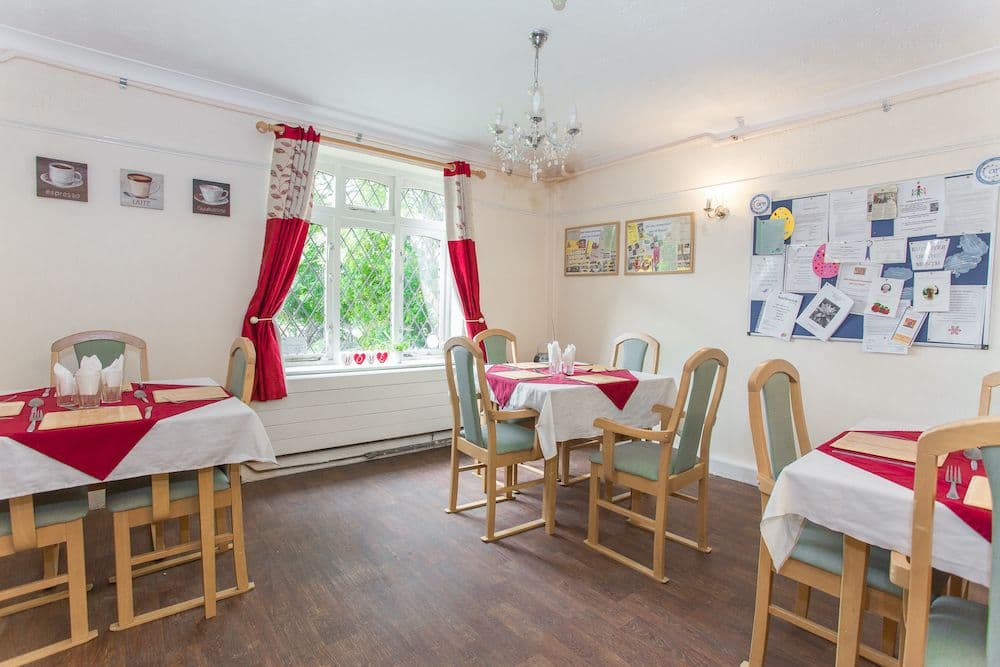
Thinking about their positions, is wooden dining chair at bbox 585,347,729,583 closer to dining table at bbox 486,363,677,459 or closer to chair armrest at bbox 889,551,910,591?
dining table at bbox 486,363,677,459

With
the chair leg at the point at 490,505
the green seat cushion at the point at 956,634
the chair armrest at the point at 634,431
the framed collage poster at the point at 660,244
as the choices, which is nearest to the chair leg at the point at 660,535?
the chair armrest at the point at 634,431

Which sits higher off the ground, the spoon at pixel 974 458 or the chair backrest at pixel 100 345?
the chair backrest at pixel 100 345

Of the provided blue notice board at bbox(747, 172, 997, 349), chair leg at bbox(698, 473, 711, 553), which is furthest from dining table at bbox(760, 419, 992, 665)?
blue notice board at bbox(747, 172, 997, 349)

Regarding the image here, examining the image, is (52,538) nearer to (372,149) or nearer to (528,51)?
(528,51)

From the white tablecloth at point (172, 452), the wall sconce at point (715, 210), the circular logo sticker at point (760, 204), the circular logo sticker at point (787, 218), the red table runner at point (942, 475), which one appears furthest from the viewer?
the wall sconce at point (715, 210)

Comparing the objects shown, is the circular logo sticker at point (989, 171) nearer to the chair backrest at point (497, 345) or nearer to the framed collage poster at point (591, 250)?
the framed collage poster at point (591, 250)

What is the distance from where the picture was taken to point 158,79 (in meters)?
3.02

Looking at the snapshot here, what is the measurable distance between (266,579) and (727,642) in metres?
1.90

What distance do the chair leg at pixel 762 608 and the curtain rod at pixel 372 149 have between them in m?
3.53

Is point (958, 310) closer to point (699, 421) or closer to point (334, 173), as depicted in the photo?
point (699, 421)

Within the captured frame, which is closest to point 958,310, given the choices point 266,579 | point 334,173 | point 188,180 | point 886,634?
point 886,634

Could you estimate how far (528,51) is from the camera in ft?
8.90

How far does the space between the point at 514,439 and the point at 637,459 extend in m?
0.66

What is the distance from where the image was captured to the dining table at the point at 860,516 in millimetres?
1126
